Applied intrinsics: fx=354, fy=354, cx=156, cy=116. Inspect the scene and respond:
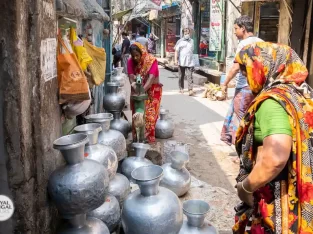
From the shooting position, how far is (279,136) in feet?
5.76

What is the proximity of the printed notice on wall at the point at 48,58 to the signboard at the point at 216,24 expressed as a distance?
1065 centimetres

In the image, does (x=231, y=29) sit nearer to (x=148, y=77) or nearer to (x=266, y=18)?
(x=266, y=18)

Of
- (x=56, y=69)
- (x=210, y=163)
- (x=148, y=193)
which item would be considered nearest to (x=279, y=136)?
(x=148, y=193)

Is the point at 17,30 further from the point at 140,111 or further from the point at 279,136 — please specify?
the point at 140,111

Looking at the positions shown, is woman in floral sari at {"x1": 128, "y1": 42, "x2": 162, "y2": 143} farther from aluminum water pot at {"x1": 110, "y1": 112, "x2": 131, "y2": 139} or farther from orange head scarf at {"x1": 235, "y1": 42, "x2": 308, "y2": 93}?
orange head scarf at {"x1": 235, "y1": 42, "x2": 308, "y2": 93}

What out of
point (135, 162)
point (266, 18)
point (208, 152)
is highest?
point (266, 18)

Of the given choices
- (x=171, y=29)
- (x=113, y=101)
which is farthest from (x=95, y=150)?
(x=171, y=29)

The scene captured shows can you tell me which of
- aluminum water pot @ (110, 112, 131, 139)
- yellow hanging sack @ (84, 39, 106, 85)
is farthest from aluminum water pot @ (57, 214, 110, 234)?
aluminum water pot @ (110, 112, 131, 139)

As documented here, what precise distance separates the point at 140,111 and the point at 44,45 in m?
2.86

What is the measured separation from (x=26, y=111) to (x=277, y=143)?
142cm

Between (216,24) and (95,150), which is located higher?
(216,24)

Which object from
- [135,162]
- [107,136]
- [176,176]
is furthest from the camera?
[176,176]

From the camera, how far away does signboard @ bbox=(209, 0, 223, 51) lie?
40.8ft

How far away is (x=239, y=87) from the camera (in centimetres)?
495
